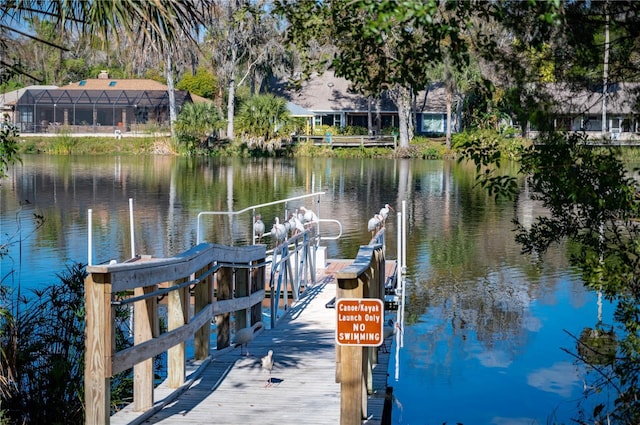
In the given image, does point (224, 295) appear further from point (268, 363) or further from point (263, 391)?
point (263, 391)

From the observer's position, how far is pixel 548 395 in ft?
40.6

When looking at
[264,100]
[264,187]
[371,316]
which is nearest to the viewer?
[371,316]

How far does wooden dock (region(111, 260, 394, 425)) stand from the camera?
7848 millimetres

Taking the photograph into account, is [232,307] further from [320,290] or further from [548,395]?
Answer: [320,290]

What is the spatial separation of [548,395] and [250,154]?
4687cm

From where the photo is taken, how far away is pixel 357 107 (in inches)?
2749

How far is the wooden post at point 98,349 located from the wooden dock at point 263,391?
748 millimetres

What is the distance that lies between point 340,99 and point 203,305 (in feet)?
204

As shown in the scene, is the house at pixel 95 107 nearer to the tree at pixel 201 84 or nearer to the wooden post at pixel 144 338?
the tree at pixel 201 84

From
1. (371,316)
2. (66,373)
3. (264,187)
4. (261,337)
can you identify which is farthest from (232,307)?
(264,187)

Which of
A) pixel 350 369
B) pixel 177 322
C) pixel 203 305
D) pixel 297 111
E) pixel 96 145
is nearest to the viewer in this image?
pixel 350 369

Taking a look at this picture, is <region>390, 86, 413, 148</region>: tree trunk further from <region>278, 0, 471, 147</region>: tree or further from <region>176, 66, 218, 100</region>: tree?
<region>278, 0, 471, 147</region>: tree

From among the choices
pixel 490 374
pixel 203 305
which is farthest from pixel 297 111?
pixel 203 305

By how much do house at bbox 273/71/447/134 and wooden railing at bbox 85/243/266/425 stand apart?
5798 centimetres
